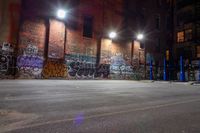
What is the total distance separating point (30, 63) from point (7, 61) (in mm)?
1984

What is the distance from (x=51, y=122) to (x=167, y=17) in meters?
36.2

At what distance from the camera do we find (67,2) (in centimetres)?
2302

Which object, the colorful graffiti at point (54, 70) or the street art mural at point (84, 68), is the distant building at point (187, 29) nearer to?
the street art mural at point (84, 68)

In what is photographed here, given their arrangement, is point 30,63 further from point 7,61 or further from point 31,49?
point 7,61

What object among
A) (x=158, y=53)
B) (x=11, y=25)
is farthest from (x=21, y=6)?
(x=158, y=53)

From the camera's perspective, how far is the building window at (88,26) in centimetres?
2522

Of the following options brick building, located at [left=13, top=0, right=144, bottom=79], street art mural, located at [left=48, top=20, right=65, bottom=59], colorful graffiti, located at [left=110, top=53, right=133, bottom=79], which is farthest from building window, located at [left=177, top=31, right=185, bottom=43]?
street art mural, located at [left=48, top=20, right=65, bottom=59]

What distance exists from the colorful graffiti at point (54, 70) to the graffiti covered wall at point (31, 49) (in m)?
0.51

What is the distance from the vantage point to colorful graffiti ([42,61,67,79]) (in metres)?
21.0

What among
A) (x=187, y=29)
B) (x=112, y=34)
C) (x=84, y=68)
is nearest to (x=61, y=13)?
(x=84, y=68)

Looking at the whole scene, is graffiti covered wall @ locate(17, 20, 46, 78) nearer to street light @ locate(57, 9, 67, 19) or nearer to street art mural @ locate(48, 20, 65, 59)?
street art mural @ locate(48, 20, 65, 59)

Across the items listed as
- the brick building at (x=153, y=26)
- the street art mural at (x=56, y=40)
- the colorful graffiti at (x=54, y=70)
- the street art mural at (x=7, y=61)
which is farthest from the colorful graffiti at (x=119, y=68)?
the street art mural at (x=7, y=61)

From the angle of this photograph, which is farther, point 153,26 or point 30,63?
point 153,26

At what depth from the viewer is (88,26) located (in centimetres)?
2558
